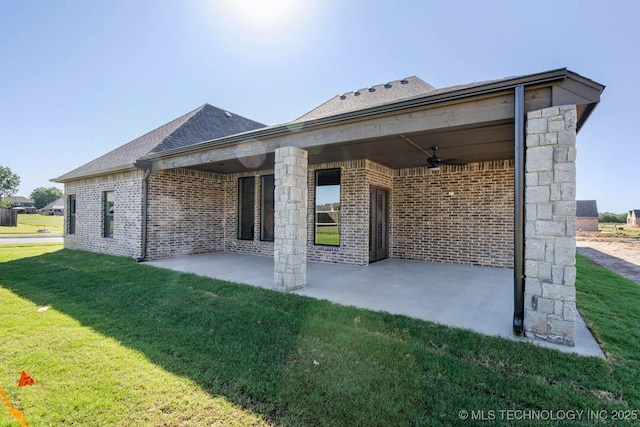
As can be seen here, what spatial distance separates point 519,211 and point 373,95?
790 centimetres

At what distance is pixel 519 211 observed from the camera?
3352 mm

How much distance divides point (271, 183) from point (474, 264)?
22.1 feet

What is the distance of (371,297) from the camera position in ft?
16.2

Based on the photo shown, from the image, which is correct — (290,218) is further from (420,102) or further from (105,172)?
(105,172)

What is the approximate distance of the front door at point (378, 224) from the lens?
8.47 metres

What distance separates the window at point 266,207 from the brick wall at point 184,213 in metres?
1.84

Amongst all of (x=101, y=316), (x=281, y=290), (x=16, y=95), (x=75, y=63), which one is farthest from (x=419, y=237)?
(x=16, y=95)

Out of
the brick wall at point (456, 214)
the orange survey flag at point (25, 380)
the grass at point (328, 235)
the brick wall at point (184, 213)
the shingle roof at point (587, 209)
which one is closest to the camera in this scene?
the orange survey flag at point (25, 380)

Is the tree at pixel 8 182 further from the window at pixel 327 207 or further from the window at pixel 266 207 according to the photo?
Result: the window at pixel 327 207

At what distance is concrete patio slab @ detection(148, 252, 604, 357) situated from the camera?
12.6 ft

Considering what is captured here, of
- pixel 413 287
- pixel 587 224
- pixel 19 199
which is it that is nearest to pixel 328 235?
pixel 413 287

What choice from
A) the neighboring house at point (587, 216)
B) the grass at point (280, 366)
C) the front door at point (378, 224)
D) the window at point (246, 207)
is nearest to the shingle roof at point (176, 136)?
the window at point (246, 207)

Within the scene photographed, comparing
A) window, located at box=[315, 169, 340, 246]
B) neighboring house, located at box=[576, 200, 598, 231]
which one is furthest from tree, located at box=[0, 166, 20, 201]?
neighboring house, located at box=[576, 200, 598, 231]

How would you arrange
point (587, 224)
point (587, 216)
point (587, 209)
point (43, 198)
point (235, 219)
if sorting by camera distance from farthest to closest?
point (43, 198) → point (587, 209) → point (587, 216) → point (587, 224) → point (235, 219)
